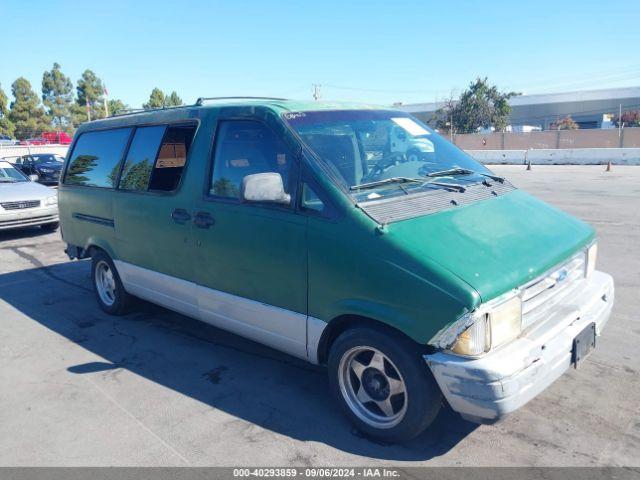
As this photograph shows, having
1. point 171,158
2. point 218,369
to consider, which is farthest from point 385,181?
point 218,369

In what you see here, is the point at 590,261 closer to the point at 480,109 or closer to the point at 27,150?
the point at 27,150

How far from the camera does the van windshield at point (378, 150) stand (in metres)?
3.46

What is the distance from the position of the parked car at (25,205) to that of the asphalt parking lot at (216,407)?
17.0 feet

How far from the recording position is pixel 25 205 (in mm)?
10188

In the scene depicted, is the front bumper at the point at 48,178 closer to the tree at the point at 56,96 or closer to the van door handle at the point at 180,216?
the van door handle at the point at 180,216

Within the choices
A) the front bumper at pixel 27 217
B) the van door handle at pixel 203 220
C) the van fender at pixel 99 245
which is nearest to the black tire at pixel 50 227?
the front bumper at pixel 27 217

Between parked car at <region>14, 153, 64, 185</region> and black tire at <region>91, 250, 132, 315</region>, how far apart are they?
56.7 ft

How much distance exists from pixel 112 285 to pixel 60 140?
172 ft

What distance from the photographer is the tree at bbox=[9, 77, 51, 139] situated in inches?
2168

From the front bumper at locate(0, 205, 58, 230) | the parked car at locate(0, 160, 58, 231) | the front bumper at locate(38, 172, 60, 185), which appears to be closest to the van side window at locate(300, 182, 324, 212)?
the parked car at locate(0, 160, 58, 231)

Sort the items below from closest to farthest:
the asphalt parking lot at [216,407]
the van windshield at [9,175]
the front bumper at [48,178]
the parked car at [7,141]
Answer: the asphalt parking lot at [216,407], the van windshield at [9,175], the front bumper at [48,178], the parked car at [7,141]

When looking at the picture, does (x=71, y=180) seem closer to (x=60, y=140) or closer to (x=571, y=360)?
(x=571, y=360)

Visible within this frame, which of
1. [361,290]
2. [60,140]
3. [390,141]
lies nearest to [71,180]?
[390,141]

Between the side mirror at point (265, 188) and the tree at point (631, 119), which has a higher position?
the tree at point (631, 119)
